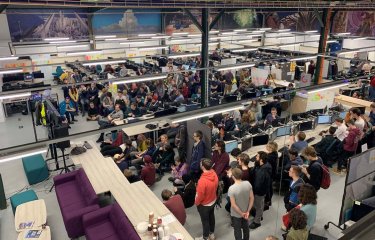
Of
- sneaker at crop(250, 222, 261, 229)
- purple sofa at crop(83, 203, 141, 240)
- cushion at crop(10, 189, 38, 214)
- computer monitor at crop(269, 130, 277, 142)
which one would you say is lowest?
sneaker at crop(250, 222, 261, 229)

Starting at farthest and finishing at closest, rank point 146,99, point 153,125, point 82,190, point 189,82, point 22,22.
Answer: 1. point 22,22
2. point 189,82
3. point 146,99
4. point 153,125
5. point 82,190

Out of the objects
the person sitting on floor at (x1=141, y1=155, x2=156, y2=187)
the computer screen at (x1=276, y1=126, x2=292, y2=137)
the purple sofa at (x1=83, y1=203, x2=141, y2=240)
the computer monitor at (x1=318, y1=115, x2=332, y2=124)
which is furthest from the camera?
the computer monitor at (x1=318, y1=115, x2=332, y2=124)

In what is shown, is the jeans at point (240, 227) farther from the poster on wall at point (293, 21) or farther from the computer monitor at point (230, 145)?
the poster on wall at point (293, 21)

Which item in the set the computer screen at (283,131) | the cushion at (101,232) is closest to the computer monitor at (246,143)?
the computer screen at (283,131)

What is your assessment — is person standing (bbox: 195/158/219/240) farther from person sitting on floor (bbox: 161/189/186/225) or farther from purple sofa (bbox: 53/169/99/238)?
purple sofa (bbox: 53/169/99/238)

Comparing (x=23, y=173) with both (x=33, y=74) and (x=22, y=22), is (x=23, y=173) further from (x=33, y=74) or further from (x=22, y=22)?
(x=22, y=22)

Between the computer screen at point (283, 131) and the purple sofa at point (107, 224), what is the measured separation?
4291mm

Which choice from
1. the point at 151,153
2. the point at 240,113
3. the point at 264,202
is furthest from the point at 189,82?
the point at 264,202

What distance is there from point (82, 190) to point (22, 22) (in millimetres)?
13356

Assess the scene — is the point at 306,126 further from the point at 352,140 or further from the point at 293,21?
the point at 293,21

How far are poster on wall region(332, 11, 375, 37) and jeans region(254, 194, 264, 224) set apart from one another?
16.9 meters

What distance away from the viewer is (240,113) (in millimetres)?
9383

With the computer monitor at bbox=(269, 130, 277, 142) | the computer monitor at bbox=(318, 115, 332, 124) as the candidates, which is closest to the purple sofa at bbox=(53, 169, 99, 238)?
the computer monitor at bbox=(269, 130, 277, 142)

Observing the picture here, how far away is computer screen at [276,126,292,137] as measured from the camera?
304 inches
